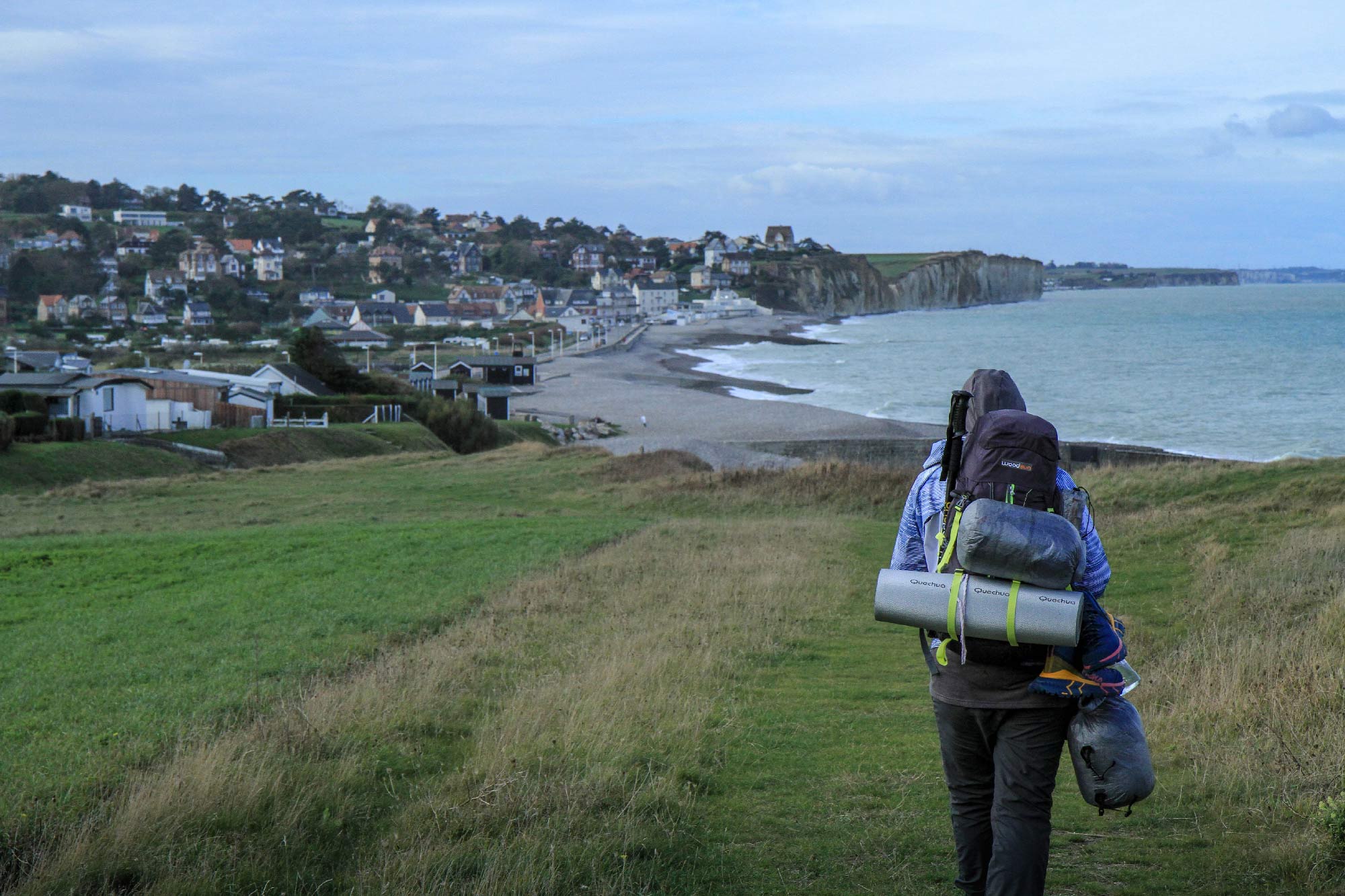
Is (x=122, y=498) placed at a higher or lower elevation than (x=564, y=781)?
lower

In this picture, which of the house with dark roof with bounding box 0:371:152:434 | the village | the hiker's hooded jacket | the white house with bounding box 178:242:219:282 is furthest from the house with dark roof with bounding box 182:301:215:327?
the hiker's hooded jacket

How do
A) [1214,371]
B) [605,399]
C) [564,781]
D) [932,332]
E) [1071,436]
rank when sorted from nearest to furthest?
[564,781] < [1071,436] < [605,399] < [1214,371] < [932,332]

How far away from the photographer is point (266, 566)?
15617mm

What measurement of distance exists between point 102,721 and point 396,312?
462 ft

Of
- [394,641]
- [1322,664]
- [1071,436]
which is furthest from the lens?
[1071,436]

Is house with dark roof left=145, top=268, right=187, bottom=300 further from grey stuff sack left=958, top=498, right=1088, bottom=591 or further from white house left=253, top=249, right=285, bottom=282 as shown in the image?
grey stuff sack left=958, top=498, right=1088, bottom=591

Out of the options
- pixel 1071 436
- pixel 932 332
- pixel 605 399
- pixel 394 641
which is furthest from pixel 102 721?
pixel 932 332

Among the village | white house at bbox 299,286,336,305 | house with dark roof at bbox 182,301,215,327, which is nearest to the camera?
the village

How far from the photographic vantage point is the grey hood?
3980 millimetres

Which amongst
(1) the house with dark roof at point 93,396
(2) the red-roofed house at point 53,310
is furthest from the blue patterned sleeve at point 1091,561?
(2) the red-roofed house at point 53,310

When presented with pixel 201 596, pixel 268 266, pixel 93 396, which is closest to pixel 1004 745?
pixel 201 596

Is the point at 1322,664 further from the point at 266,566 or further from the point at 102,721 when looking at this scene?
the point at 266,566

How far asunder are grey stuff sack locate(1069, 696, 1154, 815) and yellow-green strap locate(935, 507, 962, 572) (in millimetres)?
617

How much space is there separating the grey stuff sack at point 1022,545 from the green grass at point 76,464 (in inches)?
1220
